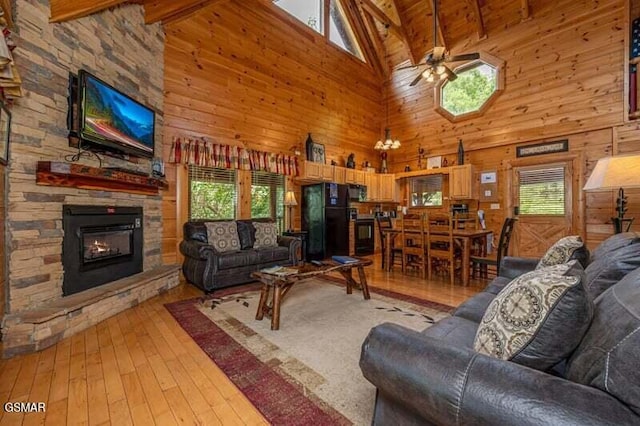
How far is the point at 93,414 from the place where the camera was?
1.53 m

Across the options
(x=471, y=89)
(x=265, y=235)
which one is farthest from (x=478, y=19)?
(x=265, y=235)

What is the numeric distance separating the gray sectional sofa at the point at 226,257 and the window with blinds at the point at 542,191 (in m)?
4.89

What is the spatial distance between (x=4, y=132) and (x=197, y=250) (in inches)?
81.9

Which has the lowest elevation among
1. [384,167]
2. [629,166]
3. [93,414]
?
[93,414]

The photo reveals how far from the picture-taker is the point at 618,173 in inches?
90.9

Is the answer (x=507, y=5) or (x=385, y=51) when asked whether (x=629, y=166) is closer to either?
(x=507, y=5)

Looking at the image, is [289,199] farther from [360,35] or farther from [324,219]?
[360,35]

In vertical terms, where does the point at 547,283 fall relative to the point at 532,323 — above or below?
above

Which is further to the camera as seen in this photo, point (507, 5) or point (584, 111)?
point (507, 5)

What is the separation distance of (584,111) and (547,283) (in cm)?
624

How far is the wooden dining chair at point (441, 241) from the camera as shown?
4.12 meters

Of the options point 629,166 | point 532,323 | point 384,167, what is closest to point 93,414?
point 532,323

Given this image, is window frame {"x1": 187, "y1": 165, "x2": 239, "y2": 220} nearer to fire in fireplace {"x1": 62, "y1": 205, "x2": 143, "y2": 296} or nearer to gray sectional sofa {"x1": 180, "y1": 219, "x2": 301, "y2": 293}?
gray sectional sofa {"x1": 180, "y1": 219, "x2": 301, "y2": 293}

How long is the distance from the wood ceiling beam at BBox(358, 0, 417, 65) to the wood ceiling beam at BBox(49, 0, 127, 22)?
558 centimetres
